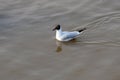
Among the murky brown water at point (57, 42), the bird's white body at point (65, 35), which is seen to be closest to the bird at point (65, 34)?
the bird's white body at point (65, 35)

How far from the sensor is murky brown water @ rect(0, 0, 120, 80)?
9.68 meters

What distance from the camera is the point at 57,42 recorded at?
445 inches

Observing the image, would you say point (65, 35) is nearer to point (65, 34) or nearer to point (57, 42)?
point (65, 34)

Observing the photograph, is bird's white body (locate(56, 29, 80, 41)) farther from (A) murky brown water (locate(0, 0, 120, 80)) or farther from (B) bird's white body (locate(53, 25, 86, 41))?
(A) murky brown water (locate(0, 0, 120, 80))

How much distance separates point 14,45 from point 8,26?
53.3 inches

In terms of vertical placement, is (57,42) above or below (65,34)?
below

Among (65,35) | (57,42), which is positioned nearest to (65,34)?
(65,35)

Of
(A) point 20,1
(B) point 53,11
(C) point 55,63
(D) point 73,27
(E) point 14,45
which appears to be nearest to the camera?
(C) point 55,63

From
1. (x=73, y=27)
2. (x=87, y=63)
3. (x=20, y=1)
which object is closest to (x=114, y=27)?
(x=73, y=27)

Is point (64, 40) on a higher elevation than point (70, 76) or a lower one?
higher

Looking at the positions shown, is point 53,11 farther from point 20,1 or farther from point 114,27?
point 114,27

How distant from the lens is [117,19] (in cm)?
1210

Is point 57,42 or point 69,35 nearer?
point 69,35

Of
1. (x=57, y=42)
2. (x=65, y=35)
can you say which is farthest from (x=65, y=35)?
(x=57, y=42)
